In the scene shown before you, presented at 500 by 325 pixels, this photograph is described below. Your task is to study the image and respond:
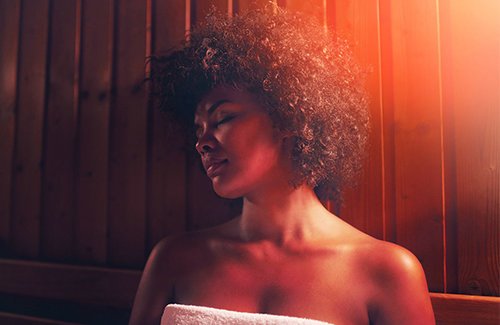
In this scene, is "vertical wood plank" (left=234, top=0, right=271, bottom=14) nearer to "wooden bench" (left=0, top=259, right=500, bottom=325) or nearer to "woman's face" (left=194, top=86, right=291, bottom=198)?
"woman's face" (left=194, top=86, right=291, bottom=198)

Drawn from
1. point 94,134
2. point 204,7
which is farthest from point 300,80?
point 94,134

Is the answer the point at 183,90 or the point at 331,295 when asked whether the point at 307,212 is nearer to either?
the point at 331,295

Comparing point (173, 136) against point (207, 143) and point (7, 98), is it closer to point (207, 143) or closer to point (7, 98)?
point (207, 143)

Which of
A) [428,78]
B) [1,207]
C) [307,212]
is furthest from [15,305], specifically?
[428,78]

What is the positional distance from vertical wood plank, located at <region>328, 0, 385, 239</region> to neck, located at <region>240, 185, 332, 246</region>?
18cm

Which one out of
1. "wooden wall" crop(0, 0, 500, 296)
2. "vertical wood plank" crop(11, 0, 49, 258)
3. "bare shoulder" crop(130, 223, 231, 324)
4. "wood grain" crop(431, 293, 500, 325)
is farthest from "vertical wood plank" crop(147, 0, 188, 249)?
"wood grain" crop(431, 293, 500, 325)

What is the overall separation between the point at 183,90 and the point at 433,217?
31.9 inches

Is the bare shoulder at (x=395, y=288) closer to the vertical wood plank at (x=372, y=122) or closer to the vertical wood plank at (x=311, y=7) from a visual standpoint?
the vertical wood plank at (x=372, y=122)

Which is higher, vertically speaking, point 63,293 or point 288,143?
point 288,143

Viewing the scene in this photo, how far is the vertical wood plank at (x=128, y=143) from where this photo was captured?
168 cm

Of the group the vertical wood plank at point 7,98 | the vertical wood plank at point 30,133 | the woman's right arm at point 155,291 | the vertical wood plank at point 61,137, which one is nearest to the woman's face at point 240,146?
the woman's right arm at point 155,291

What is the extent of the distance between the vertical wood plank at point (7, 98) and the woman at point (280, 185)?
3.48 feet

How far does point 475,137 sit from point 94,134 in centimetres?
136

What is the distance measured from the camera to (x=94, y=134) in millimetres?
1788
